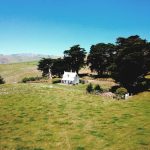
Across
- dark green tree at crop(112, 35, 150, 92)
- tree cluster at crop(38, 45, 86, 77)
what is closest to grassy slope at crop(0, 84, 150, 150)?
dark green tree at crop(112, 35, 150, 92)

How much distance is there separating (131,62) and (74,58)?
208ft

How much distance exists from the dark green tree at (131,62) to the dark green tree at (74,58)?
55.1m

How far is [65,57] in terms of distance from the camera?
129375 mm

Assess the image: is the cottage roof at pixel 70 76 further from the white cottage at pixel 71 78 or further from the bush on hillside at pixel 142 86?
the bush on hillside at pixel 142 86

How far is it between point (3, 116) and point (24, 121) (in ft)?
16.7

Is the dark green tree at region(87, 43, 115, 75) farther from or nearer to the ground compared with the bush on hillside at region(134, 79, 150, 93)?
farther from the ground

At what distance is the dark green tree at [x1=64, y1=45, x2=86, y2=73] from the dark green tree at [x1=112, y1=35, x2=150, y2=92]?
55118 mm

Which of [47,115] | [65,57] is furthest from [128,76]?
[65,57]

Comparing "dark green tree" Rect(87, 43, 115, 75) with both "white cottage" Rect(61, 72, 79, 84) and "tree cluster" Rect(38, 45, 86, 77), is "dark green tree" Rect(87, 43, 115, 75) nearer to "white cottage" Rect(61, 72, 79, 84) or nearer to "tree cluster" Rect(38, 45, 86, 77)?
"tree cluster" Rect(38, 45, 86, 77)

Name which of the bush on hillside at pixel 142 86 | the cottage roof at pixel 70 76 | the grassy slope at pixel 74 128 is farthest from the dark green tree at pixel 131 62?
the cottage roof at pixel 70 76

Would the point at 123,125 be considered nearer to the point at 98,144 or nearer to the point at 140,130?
the point at 140,130

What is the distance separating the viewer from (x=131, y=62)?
67.8 m

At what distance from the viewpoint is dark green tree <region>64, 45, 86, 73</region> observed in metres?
129

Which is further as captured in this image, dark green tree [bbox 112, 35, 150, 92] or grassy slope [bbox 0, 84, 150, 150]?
dark green tree [bbox 112, 35, 150, 92]
